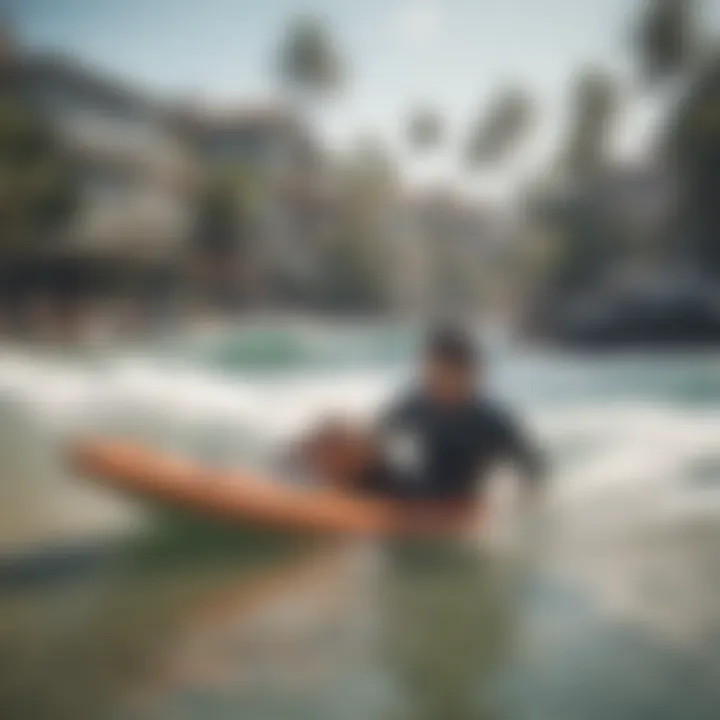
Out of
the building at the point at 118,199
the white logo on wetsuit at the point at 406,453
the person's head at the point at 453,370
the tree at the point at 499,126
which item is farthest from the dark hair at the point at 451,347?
the building at the point at 118,199

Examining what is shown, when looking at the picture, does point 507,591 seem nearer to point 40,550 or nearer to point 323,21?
point 40,550

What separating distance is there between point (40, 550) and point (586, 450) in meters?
0.68

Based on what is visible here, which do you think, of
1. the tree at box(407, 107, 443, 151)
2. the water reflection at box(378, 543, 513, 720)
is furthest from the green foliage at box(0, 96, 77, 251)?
the water reflection at box(378, 543, 513, 720)

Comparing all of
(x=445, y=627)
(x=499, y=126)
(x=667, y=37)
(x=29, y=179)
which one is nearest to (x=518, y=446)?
(x=445, y=627)

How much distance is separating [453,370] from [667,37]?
1.59 ft

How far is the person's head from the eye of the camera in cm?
124

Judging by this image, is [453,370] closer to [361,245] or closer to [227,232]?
[361,245]

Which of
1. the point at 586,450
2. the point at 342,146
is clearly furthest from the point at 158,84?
the point at 586,450

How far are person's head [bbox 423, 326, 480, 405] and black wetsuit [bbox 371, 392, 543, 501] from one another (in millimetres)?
11

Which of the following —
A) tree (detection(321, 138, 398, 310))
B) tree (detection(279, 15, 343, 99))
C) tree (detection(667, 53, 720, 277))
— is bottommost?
tree (detection(321, 138, 398, 310))

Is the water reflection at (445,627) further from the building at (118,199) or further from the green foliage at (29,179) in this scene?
the green foliage at (29,179)

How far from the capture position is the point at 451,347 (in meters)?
1.24

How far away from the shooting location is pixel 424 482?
4.09ft

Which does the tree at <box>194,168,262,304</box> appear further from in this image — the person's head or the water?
the person's head
